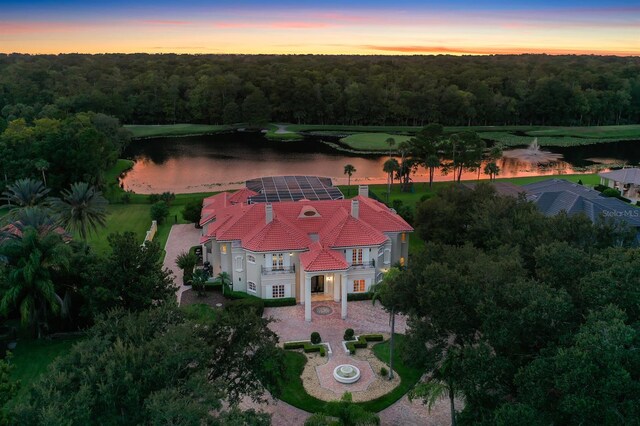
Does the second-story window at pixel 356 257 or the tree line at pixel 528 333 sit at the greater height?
the tree line at pixel 528 333

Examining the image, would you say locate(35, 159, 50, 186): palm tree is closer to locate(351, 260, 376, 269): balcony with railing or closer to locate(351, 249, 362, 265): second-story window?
locate(351, 249, 362, 265): second-story window

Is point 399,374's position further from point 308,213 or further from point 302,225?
point 308,213

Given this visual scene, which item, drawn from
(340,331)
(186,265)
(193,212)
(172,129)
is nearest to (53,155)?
(193,212)

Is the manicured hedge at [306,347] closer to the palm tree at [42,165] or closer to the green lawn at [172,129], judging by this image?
the palm tree at [42,165]

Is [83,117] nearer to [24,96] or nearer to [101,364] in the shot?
[24,96]

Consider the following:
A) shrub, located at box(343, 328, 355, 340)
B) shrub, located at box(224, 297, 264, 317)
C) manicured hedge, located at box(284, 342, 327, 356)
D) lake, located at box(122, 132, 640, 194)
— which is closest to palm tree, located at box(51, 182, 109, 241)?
shrub, located at box(224, 297, 264, 317)

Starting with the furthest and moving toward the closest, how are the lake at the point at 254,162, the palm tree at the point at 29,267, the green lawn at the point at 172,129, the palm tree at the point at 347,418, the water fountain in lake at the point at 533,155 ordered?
the green lawn at the point at 172,129, the water fountain in lake at the point at 533,155, the lake at the point at 254,162, the palm tree at the point at 29,267, the palm tree at the point at 347,418

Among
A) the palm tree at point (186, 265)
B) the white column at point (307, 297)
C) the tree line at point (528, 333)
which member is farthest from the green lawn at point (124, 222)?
the tree line at point (528, 333)
